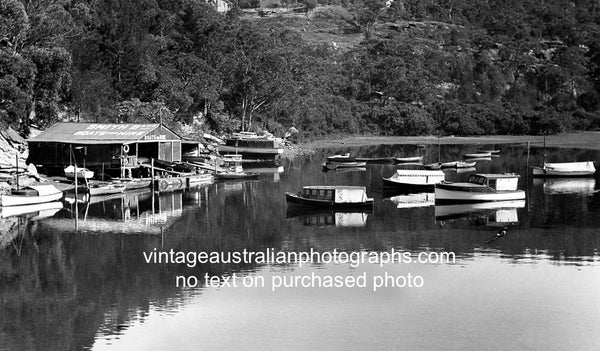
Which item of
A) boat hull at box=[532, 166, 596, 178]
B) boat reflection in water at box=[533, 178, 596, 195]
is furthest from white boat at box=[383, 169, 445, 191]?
boat hull at box=[532, 166, 596, 178]

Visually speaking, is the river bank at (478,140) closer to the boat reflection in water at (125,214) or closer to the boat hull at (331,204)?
the boat reflection in water at (125,214)

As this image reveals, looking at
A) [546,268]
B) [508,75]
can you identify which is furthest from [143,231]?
[508,75]

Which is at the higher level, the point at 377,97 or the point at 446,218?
the point at 377,97

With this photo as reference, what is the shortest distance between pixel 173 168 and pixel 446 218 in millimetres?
28031

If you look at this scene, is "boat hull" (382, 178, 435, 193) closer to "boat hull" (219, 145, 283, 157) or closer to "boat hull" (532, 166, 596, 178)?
"boat hull" (532, 166, 596, 178)

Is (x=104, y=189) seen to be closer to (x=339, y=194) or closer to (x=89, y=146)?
(x=89, y=146)

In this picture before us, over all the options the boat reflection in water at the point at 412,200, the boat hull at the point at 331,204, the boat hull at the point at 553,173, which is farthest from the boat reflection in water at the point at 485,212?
the boat hull at the point at 553,173

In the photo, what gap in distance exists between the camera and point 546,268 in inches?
Result: 1372

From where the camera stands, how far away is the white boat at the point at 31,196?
163 ft

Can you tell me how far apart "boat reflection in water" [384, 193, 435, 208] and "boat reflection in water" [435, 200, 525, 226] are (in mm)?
1923

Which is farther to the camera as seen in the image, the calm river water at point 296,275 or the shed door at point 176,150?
the shed door at point 176,150

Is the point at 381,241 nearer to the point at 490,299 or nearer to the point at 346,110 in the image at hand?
the point at 490,299

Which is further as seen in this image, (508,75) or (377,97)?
(508,75)

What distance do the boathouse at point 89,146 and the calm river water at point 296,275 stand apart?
9.54 m
